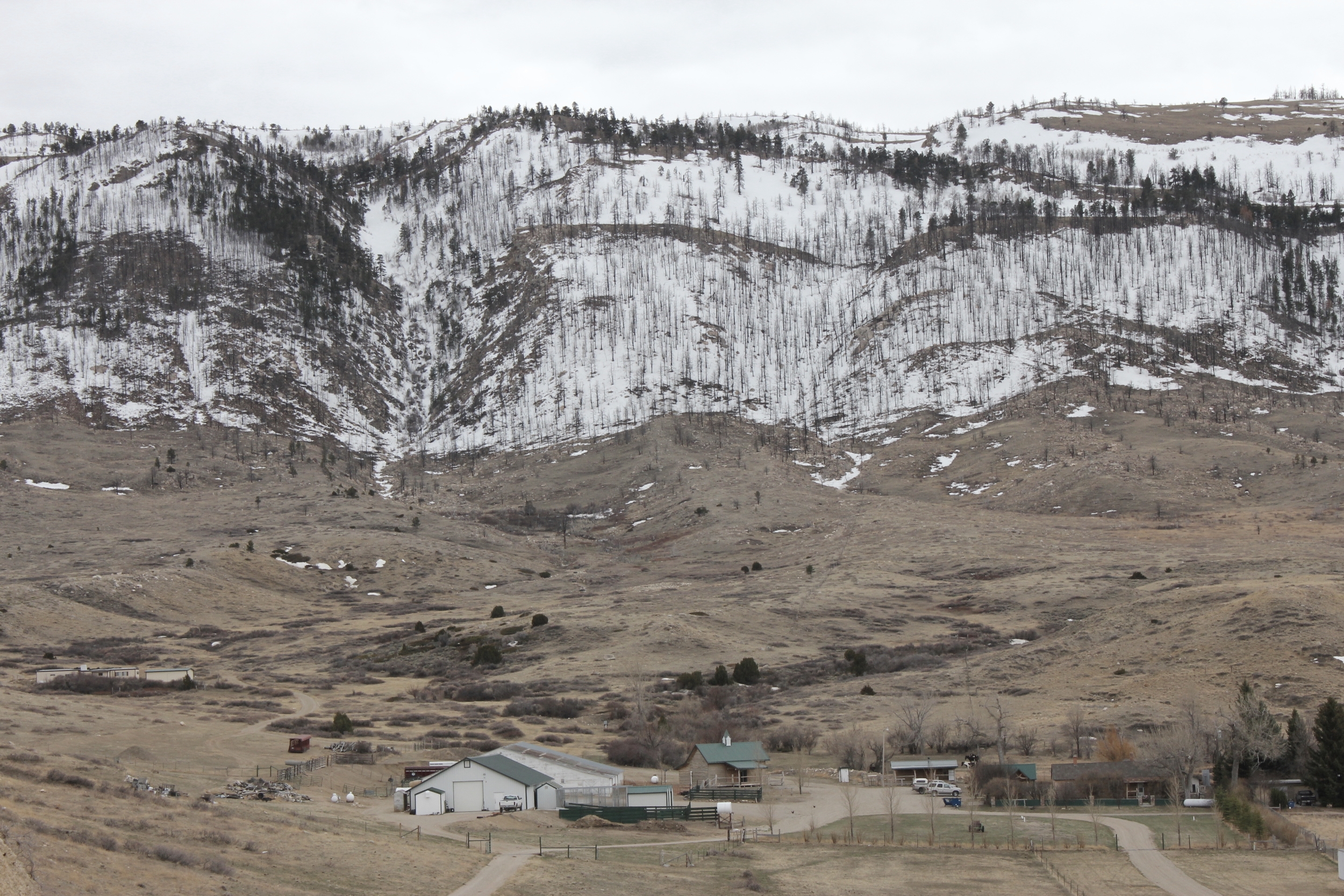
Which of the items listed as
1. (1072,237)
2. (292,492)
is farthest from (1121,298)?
(292,492)

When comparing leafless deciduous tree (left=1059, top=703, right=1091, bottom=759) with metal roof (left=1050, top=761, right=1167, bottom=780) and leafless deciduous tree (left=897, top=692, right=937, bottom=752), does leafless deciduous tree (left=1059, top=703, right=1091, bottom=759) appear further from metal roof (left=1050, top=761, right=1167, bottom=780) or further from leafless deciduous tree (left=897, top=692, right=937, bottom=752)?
leafless deciduous tree (left=897, top=692, right=937, bottom=752)

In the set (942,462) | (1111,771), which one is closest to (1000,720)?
(1111,771)

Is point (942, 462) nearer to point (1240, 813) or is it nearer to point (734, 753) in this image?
point (734, 753)

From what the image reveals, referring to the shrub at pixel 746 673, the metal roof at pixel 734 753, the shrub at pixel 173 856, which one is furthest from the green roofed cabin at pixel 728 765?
the shrub at pixel 173 856

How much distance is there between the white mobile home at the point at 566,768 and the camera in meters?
42.6

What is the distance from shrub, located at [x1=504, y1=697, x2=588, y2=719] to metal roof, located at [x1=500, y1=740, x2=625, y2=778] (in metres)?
13.7

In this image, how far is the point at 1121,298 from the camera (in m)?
176

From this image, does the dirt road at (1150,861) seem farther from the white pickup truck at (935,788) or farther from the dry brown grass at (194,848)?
the dry brown grass at (194,848)

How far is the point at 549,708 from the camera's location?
201 feet

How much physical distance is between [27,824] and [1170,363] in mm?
159772

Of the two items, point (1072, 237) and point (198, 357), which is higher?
point (1072, 237)

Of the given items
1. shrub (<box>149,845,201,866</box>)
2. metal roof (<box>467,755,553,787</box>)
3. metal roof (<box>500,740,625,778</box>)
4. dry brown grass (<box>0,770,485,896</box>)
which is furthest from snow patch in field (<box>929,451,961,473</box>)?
shrub (<box>149,845,201,866</box>)

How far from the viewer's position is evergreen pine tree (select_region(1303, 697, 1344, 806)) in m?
41.5

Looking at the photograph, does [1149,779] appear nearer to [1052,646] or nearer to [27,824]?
[1052,646]
